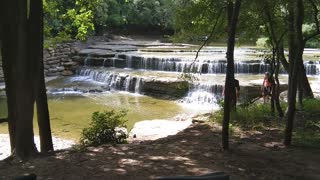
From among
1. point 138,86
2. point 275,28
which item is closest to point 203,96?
point 138,86

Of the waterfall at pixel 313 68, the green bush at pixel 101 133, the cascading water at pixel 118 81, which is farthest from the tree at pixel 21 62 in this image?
the waterfall at pixel 313 68

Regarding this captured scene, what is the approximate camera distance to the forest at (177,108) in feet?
21.1

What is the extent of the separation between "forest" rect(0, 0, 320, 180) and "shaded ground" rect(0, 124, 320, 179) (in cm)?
2

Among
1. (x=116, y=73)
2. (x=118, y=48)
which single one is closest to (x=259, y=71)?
(x=116, y=73)

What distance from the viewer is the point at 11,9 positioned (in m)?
6.82

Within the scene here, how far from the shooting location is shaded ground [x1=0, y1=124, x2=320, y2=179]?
593cm

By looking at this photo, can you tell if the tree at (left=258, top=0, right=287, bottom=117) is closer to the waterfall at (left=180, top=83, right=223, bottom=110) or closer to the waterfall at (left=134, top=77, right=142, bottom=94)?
the waterfall at (left=180, top=83, right=223, bottom=110)

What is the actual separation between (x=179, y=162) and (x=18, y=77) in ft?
9.16

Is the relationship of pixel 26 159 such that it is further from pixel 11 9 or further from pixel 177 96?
pixel 177 96

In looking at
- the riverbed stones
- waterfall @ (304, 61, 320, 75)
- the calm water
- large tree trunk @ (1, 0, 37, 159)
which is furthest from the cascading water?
large tree trunk @ (1, 0, 37, 159)

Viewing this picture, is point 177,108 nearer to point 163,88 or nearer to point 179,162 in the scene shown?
point 163,88

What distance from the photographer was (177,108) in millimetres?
17328

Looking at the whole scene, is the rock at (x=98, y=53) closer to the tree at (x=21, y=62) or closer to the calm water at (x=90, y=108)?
the calm water at (x=90, y=108)

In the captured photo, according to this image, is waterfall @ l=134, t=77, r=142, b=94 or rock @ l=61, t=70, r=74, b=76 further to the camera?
rock @ l=61, t=70, r=74, b=76
